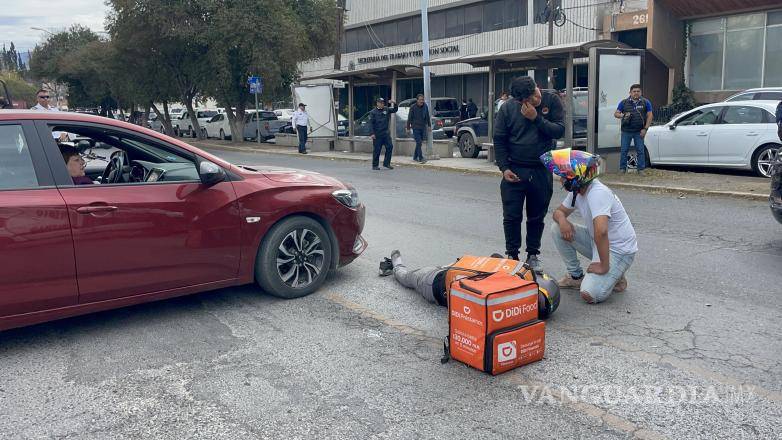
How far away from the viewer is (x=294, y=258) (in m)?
5.87

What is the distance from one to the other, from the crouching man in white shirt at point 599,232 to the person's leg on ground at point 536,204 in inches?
A: 16.3

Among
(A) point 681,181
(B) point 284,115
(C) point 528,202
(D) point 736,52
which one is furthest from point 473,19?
(C) point 528,202

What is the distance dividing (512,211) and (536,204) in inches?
8.7

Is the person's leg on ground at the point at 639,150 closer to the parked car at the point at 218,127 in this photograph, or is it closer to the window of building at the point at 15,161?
the window of building at the point at 15,161

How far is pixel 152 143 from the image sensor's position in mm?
5410

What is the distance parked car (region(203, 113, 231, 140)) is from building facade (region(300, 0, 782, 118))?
7.74m

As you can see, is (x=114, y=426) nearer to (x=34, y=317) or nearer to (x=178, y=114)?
(x=34, y=317)

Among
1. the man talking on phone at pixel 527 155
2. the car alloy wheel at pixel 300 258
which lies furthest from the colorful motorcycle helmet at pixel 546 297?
the car alloy wheel at pixel 300 258

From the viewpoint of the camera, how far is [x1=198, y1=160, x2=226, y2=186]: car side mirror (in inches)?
210

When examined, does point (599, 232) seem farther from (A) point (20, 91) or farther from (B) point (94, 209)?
(A) point (20, 91)

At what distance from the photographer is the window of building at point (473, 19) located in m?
37.4

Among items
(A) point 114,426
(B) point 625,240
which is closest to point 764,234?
(B) point 625,240

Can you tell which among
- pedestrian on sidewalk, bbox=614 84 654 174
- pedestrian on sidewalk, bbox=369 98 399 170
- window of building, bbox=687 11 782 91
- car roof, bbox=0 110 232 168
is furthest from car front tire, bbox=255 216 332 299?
window of building, bbox=687 11 782 91

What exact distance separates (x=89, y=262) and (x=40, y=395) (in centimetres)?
100
